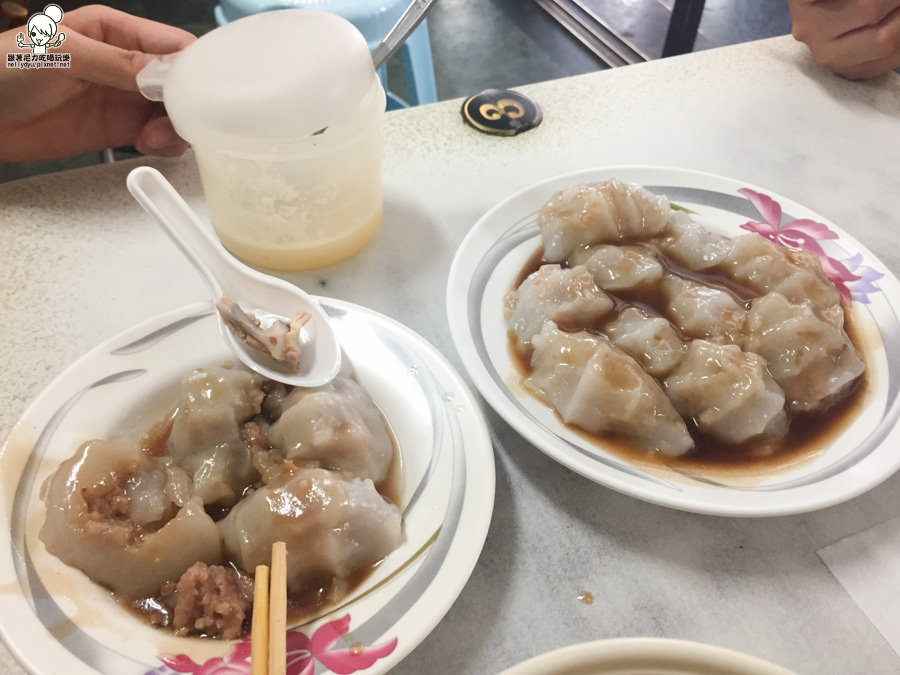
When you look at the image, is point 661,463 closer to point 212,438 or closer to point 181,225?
point 212,438

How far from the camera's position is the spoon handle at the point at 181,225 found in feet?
4.52

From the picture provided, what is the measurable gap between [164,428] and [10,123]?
128 cm

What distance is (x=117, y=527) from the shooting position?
39.4 inches

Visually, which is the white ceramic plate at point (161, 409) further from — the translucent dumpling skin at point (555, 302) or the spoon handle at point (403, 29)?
the spoon handle at point (403, 29)

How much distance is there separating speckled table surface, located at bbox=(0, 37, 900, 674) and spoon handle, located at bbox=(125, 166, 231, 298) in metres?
0.26

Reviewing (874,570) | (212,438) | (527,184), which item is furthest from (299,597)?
(527,184)

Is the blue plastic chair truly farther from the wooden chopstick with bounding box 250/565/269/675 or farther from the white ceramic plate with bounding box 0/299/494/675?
the wooden chopstick with bounding box 250/565/269/675

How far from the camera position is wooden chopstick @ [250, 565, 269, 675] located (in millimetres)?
857

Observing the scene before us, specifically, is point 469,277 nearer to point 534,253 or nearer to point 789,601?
point 534,253

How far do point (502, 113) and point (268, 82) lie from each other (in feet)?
4.06

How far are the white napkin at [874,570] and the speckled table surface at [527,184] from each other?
0.02 meters

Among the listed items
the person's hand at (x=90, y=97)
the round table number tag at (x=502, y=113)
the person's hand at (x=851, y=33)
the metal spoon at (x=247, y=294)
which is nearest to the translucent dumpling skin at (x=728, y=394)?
the metal spoon at (x=247, y=294)

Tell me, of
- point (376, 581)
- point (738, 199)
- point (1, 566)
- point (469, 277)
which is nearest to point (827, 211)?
point (738, 199)

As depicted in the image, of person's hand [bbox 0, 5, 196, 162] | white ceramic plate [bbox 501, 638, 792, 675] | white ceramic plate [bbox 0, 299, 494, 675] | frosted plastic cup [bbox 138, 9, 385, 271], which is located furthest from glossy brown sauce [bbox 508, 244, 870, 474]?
person's hand [bbox 0, 5, 196, 162]
